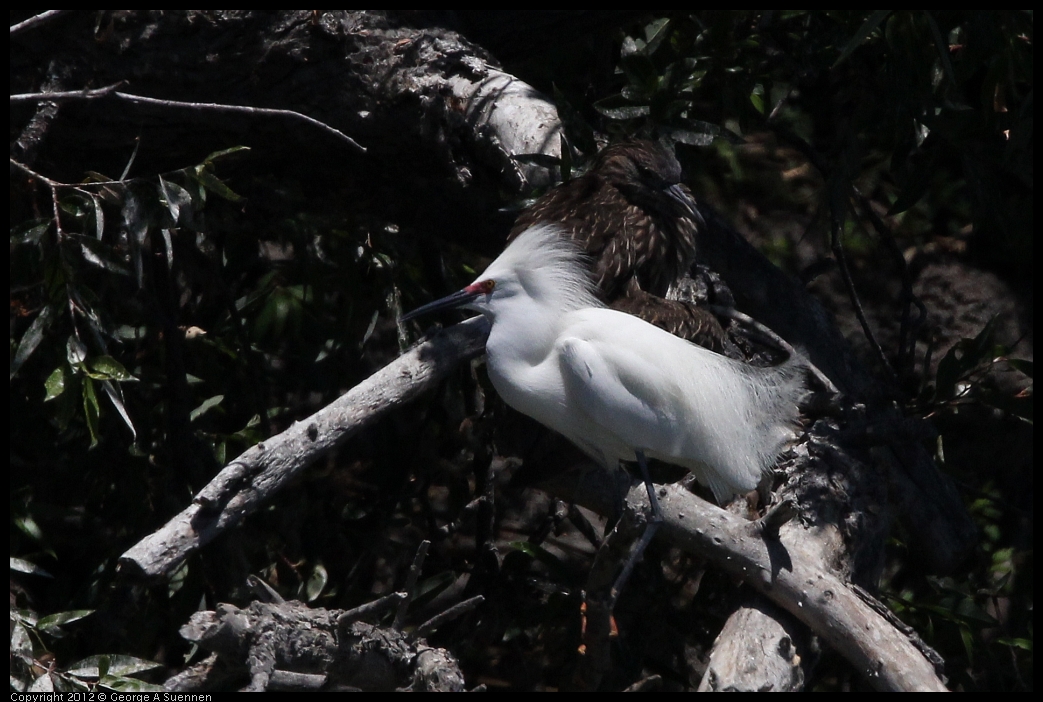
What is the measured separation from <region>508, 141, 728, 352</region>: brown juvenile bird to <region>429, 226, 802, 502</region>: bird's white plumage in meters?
0.20


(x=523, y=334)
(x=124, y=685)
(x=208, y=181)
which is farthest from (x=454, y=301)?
(x=124, y=685)

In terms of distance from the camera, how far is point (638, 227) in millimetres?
2432

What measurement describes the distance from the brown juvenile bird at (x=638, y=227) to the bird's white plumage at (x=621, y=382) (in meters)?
0.20

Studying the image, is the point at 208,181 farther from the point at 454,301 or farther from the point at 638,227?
the point at 638,227

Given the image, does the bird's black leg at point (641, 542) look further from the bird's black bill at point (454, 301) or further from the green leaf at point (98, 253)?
the green leaf at point (98, 253)

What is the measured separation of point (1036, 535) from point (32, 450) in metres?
2.43

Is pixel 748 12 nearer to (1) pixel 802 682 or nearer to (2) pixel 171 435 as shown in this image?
(1) pixel 802 682

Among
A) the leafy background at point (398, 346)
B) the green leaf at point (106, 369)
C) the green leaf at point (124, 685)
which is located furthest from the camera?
the leafy background at point (398, 346)

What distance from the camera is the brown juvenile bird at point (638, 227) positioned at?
2.19m

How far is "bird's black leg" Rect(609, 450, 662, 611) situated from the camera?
163 cm

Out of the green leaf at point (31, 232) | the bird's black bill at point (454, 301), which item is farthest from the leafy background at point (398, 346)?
the bird's black bill at point (454, 301)

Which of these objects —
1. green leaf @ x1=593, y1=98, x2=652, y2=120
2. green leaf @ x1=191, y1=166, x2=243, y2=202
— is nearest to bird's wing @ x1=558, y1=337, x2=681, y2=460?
green leaf @ x1=593, y1=98, x2=652, y2=120

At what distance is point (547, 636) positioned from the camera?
95.3 inches

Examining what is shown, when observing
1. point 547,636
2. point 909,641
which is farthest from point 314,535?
point 909,641
